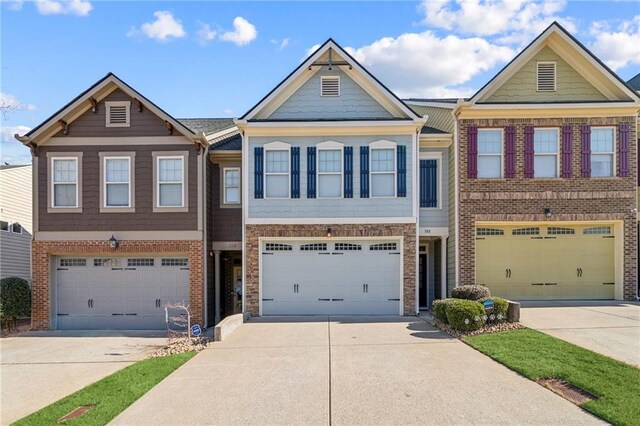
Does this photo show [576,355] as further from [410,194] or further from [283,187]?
[283,187]

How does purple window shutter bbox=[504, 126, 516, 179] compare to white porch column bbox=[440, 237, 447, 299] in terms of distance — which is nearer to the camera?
purple window shutter bbox=[504, 126, 516, 179]

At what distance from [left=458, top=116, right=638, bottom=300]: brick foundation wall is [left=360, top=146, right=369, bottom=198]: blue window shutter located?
3163 millimetres

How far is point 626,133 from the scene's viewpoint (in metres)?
15.3

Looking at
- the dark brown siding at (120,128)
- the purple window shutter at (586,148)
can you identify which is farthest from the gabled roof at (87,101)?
the purple window shutter at (586,148)

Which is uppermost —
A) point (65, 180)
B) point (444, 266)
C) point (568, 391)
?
point (65, 180)

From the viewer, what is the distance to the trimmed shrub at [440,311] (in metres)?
12.3

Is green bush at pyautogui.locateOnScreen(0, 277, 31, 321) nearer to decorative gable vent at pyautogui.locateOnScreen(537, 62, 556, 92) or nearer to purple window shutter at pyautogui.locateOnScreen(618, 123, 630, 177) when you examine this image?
decorative gable vent at pyautogui.locateOnScreen(537, 62, 556, 92)

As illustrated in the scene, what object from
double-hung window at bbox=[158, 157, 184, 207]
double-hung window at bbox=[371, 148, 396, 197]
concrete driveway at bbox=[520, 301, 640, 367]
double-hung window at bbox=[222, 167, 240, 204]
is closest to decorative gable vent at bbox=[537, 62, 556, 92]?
double-hung window at bbox=[371, 148, 396, 197]

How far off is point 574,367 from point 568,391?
1.12 meters

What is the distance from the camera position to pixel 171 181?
15383mm

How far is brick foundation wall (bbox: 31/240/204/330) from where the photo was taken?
49.7 ft

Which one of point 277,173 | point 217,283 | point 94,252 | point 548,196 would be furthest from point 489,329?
point 94,252

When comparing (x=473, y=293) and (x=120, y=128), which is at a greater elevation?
(x=120, y=128)

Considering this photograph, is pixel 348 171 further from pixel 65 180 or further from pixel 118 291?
pixel 65 180
